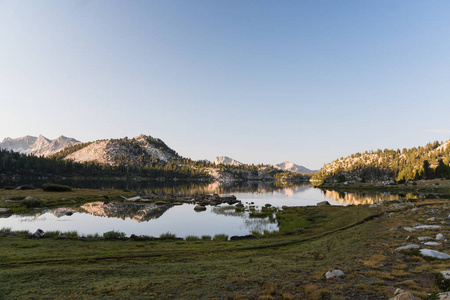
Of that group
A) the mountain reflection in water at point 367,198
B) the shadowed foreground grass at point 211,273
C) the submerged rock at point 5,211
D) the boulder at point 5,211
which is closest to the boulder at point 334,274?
the shadowed foreground grass at point 211,273

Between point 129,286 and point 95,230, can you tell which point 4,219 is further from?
point 129,286

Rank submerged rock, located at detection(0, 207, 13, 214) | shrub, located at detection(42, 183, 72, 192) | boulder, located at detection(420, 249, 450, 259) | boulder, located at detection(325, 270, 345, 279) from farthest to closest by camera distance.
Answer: shrub, located at detection(42, 183, 72, 192)
submerged rock, located at detection(0, 207, 13, 214)
boulder, located at detection(420, 249, 450, 259)
boulder, located at detection(325, 270, 345, 279)

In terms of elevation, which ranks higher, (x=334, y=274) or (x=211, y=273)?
(x=334, y=274)

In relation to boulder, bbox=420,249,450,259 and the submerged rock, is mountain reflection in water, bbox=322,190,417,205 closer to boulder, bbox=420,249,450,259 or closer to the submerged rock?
boulder, bbox=420,249,450,259

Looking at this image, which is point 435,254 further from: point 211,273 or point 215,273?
point 211,273

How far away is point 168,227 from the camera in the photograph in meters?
46.5

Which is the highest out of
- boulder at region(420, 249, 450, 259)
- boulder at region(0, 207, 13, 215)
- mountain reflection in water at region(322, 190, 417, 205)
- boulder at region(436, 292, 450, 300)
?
boulder at region(436, 292, 450, 300)

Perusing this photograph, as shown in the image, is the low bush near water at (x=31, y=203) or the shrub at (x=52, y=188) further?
the shrub at (x=52, y=188)

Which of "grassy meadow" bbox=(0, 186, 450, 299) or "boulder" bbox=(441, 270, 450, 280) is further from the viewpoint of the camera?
"grassy meadow" bbox=(0, 186, 450, 299)

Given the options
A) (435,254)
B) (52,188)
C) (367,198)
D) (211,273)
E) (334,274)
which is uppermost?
(52,188)

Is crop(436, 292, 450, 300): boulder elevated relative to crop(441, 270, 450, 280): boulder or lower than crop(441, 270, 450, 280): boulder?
elevated

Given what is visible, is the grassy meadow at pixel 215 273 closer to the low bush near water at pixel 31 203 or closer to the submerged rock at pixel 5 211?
the submerged rock at pixel 5 211

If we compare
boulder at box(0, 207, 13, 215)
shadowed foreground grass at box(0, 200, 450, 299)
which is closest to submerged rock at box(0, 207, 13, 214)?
boulder at box(0, 207, 13, 215)

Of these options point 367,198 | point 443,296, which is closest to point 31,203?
Answer: point 443,296
